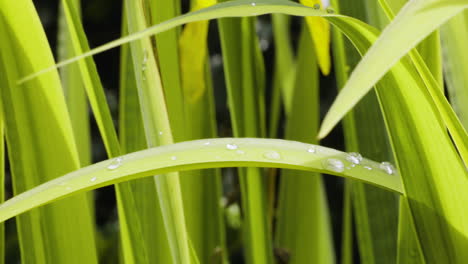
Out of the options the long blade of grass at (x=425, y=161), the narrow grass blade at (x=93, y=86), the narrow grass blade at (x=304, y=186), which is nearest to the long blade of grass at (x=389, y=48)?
the long blade of grass at (x=425, y=161)

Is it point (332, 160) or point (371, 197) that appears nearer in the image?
point (332, 160)

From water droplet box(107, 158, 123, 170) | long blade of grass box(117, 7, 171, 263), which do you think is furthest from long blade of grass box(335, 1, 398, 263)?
water droplet box(107, 158, 123, 170)

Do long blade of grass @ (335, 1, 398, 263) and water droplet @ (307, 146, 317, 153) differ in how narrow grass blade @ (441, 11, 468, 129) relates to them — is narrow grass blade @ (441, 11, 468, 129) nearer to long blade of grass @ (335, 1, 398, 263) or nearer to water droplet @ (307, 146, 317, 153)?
long blade of grass @ (335, 1, 398, 263)

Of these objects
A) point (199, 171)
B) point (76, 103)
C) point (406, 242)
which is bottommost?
point (406, 242)

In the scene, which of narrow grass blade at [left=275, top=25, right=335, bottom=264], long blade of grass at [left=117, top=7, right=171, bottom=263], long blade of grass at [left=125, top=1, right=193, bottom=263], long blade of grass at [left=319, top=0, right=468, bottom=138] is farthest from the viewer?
narrow grass blade at [left=275, top=25, right=335, bottom=264]

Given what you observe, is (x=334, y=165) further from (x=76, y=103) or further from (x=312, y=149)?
(x=76, y=103)

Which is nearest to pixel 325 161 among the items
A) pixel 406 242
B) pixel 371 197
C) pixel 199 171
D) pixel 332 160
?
pixel 332 160

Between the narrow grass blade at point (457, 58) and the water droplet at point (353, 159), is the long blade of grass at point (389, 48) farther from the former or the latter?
the narrow grass blade at point (457, 58)
